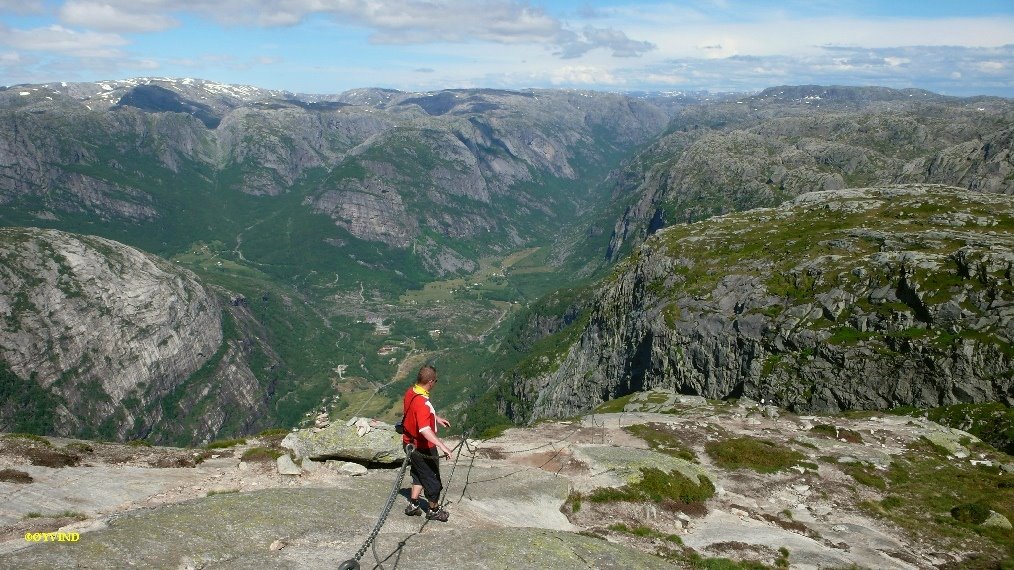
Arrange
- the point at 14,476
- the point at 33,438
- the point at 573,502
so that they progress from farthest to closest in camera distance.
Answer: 1. the point at 33,438
2. the point at 573,502
3. the point at 14,476

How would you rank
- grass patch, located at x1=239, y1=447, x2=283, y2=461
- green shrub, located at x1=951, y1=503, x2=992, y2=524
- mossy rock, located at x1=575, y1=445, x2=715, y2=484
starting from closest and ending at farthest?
grass patch, located at x1=239, y1=447, x2=283, y2=461 → green shrub, located at x1=951, y1=503, x2=992, y2=524 → mossy rock, located at x1=575, y1=445, x2=715, y2=484

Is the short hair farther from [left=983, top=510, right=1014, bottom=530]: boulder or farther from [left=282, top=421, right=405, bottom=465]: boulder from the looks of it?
[left=983, top=510, right=1014, bottom=530]: boulder

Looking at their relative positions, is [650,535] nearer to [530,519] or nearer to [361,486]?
[530,519]

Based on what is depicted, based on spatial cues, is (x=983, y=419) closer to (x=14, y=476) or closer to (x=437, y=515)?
(x=437, y=515)

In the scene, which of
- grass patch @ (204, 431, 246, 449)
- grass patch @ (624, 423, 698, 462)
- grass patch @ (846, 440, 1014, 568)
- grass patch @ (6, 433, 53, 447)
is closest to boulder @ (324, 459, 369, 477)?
grass patch @ (204, 431, 246, 449)

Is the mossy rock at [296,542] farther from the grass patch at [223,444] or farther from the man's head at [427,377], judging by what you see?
the grass patch at [223,444]

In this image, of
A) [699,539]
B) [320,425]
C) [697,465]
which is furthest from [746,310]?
[320,425]

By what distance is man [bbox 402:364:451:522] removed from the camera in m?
24.8

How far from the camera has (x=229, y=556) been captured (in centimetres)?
2333

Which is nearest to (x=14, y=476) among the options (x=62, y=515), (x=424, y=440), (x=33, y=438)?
(x=62, y=515)

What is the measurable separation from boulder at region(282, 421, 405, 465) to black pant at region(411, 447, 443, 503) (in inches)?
529

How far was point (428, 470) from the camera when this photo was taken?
27422mm

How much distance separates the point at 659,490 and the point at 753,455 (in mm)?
18510

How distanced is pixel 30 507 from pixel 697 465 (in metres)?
48.7
